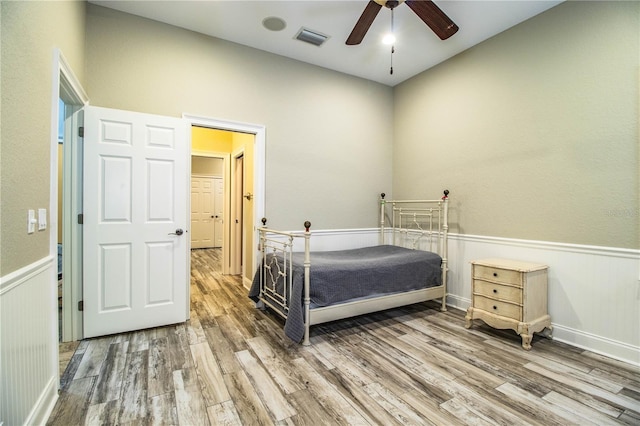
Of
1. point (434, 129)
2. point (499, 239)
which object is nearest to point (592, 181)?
point (499, 239)

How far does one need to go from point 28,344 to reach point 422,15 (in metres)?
3.22

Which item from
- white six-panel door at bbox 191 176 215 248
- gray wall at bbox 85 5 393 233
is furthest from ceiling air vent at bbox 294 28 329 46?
white six-panel door at bbox 191 176 215 248

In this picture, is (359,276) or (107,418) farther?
(359,276)

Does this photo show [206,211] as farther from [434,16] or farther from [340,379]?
[434,16]

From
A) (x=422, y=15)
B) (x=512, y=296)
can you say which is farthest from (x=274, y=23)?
(x=512, y=296)

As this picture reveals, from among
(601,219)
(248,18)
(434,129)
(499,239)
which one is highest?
(248,18)

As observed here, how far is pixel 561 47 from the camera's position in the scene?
2.69 metres

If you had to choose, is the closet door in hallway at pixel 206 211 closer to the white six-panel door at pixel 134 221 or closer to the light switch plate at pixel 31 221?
the white six-panel door at pixel 134 221

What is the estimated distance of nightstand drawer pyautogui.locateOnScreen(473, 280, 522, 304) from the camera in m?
2.58

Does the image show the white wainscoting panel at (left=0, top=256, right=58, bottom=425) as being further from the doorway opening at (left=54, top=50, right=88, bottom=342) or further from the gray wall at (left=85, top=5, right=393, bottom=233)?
the gray wall at (left=85, top=5, right=393, bottom=233)

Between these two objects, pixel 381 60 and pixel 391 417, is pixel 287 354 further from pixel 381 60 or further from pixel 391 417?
pixel 381 60

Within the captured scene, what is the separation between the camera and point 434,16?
2322 millimetres

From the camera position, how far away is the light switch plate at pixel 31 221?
1.50 m

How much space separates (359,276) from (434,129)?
2272mm
